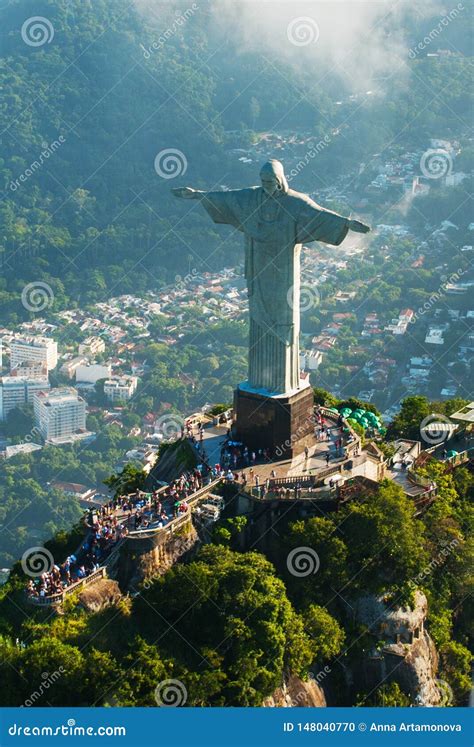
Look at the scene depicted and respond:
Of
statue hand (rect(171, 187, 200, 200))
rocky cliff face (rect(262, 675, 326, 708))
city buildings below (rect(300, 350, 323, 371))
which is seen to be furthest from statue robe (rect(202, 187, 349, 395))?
city buildings below (rect(300, 350, 323, 371))

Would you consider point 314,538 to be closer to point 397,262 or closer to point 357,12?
point 397,262

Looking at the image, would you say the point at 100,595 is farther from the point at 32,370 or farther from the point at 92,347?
the point at 92,347

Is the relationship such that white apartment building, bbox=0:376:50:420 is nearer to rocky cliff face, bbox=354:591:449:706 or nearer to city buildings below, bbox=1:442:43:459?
city buildings below, bbox=1:442:43:459

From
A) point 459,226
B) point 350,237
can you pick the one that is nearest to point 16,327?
point 350,237

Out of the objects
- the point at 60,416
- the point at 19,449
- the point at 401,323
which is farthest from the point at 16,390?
the point at 401,323

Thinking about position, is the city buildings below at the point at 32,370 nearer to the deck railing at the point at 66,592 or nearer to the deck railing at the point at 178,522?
the deck railing at the point at 178,522

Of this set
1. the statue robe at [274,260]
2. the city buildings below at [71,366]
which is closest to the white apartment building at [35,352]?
the city buildings below at [71,366]

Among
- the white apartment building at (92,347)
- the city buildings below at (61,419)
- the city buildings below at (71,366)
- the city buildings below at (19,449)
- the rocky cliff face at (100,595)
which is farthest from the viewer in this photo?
the white apartment building at (92,347)
